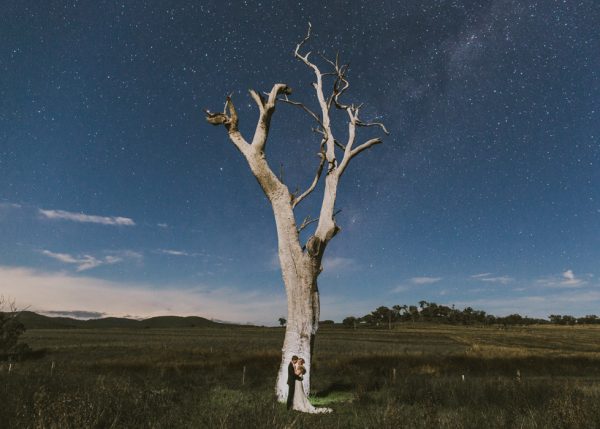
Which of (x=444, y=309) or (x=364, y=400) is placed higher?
(x=444, y=309)

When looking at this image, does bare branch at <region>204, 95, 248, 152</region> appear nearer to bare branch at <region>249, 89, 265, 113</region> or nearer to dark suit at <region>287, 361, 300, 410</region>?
→ bare branch at <region>249, 89, 265, 113</region>

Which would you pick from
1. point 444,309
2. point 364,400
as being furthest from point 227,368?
point 444,309

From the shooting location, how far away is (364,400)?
35.6ft

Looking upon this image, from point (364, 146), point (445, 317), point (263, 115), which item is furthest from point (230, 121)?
point (445, 317)

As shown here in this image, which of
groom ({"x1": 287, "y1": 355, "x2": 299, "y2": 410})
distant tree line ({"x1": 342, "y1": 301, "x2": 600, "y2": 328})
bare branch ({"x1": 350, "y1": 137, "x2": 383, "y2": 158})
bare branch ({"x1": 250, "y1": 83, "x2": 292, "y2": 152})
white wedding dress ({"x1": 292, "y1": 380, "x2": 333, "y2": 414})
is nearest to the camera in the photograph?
white wedding dress ({"x1": 292, "y1": 380, "x2": 333, "y2": 414})

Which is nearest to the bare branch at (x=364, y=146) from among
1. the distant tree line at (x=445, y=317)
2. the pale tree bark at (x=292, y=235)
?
the pale tree bark at (x=292, y=235)

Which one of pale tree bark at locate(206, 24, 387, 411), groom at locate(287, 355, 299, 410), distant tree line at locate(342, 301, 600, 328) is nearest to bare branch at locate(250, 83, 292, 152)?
pale tree bark at locate(206, 24, 387, 411)

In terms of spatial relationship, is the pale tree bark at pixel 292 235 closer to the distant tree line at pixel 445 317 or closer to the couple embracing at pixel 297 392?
the couple embracing at pixel 297 392

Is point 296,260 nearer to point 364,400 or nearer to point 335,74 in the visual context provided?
point 364,400

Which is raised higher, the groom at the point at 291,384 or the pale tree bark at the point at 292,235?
the pale tree bark at the point at 292,235

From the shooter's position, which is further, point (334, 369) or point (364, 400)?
point (334, 369)

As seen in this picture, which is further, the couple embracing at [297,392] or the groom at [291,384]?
the groom at [291,384]

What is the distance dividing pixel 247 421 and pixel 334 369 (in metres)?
18.1

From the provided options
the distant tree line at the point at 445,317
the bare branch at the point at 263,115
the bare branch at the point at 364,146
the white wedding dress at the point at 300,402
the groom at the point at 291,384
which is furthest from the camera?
the distant tree line at the point at 445,317
